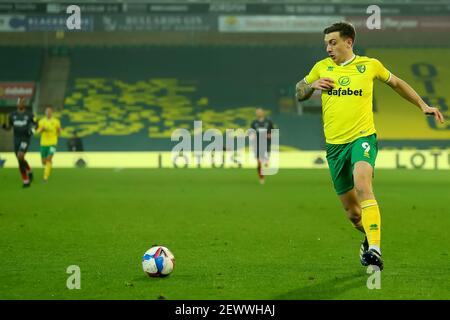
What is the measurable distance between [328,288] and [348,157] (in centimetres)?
166

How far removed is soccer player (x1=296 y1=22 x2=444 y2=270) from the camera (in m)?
7.77

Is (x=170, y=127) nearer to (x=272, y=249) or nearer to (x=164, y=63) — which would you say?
(x=164, y=63)

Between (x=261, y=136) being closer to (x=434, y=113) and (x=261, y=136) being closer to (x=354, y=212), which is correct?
(x=354, y=212)

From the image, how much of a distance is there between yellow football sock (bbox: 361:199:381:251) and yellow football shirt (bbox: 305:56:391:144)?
730 mm

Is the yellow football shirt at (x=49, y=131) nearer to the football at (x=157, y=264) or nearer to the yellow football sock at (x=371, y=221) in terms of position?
the football at (x=157, y=264)

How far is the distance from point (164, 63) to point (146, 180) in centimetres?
2037

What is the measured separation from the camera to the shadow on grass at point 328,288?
6.45 m

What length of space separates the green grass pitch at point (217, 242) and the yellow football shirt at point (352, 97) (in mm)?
1444

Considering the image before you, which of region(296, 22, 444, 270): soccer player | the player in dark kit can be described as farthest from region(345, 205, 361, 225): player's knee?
the player in dark kit

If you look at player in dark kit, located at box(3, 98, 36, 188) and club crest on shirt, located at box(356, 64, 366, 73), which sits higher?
player in dark kit, located at box(3, 98, 36, 188)

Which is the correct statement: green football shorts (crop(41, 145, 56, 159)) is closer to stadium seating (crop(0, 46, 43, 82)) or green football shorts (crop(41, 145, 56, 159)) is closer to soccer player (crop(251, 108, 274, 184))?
soccer player (crop(251, 108, 274, 184))

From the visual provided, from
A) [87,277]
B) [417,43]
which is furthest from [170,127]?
[87,277]

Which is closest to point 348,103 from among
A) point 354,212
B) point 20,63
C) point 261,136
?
point 354,212

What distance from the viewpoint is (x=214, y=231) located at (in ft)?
37.5
